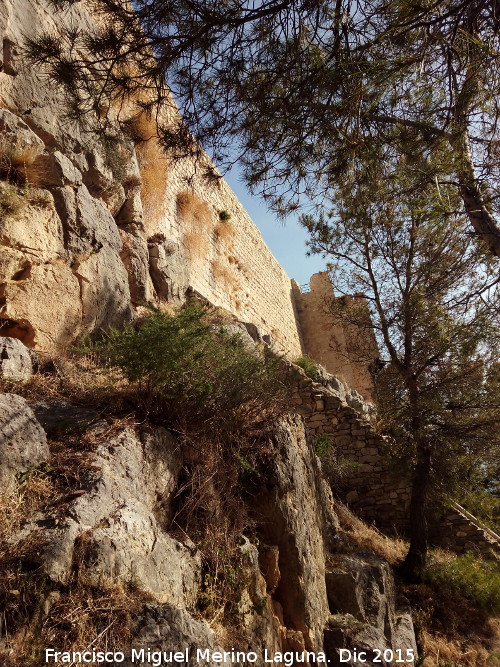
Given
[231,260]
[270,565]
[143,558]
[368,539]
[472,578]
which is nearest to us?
[143,558]

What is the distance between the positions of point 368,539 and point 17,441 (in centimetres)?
506

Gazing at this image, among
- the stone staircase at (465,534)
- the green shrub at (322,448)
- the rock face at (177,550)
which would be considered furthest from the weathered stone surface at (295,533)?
the stone staircase at (465,534)

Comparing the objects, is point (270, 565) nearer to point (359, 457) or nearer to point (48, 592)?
point (48, 592)

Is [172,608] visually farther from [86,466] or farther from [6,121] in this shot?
[6,121]

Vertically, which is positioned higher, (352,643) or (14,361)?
(14,361)

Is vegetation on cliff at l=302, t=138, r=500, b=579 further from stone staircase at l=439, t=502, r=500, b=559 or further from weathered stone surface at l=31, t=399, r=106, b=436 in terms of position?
weathered stone surface at l=31, t=399, r=106, b=436

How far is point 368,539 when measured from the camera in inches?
242

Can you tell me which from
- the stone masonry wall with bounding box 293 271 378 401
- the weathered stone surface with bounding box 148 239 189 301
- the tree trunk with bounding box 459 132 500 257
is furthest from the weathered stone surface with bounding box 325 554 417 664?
the stone masonry wall with bounding box 293 271 378 401

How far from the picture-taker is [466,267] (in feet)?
18.4

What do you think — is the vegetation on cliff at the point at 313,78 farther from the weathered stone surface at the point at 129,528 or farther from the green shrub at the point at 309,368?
the green shrub at the point at 309,368

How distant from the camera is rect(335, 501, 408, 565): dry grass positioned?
5.91 metres

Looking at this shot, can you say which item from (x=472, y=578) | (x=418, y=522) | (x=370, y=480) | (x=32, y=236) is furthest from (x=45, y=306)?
(x=472, y=578)

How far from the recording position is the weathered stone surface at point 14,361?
347 centimetres

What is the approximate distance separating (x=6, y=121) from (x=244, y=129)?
8.12 feet
